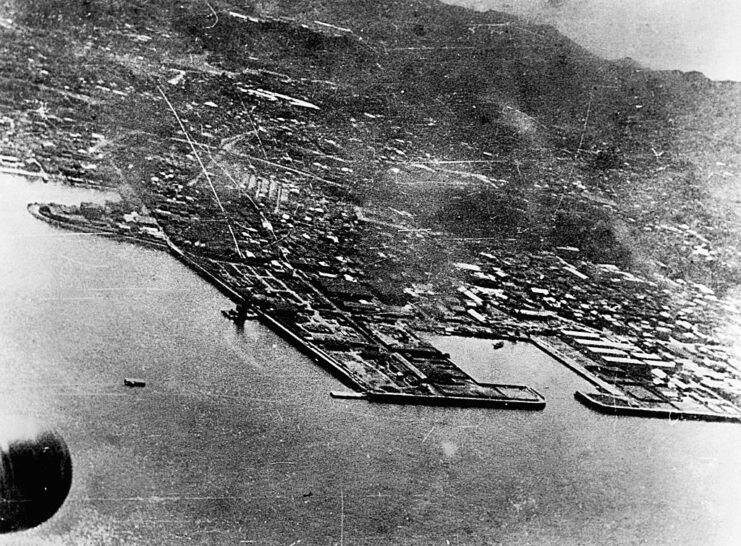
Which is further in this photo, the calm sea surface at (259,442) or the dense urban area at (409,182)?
the dense urban area at (409,182)

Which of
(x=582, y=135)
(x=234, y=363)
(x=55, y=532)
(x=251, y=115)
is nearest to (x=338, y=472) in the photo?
(x=234, y=363)

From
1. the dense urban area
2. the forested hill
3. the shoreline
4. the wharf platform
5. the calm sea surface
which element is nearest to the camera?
the calm sea surface

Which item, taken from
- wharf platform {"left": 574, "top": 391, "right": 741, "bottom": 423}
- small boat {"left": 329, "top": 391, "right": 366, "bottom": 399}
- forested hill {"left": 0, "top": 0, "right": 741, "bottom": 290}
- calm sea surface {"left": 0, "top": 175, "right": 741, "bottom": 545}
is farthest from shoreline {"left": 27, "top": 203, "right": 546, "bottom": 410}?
forested hill {"left": 0, "top": 0, "right": 741, "bottom": 290}

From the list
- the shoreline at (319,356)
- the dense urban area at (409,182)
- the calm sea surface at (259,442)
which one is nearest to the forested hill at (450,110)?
the dense urban area at (409,182)

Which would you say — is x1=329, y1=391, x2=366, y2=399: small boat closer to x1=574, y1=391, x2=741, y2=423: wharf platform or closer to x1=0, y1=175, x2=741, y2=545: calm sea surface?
x1=0, y1=175, x2=741, y2=545: calm sea surface

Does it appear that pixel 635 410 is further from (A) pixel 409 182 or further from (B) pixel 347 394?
(A) pixel 409 182

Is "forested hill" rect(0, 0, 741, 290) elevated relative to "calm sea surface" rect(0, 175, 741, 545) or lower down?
elevated

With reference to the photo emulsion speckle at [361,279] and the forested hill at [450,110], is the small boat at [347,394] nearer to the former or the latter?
the photo emulsion speckle at [361,279]

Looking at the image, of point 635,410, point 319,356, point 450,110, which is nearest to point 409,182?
point 450,110
